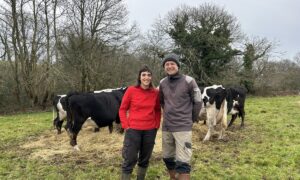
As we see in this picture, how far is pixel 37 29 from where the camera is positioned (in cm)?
2269

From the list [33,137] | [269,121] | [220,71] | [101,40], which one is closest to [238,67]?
[220,71]

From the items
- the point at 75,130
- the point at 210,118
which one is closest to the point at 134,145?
the point at 75,130

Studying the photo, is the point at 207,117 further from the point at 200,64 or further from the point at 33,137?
the point at 200,64

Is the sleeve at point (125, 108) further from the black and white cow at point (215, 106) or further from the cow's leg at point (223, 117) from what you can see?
the cow's leg at point (223, 117)

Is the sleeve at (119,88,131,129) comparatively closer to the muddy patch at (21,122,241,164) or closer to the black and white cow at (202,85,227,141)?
the muddy patch at (21,122,241,164)

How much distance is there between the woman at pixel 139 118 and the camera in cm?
530

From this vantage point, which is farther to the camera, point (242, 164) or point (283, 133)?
point (283, 133)

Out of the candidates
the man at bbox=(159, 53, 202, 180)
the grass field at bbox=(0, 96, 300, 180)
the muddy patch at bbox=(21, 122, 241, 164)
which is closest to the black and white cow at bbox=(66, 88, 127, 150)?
the muddy patch at bbox=(21, 122, 241, 164)

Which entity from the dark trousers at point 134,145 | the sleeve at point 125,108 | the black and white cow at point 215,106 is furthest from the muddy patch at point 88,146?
the sleeve at point 125,108

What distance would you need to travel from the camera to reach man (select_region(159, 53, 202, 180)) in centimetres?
511

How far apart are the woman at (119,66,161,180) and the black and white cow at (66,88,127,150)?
293 cm

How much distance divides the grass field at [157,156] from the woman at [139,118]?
0.99 meters

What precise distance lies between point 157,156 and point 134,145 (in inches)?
83.3

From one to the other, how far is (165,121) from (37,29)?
64.2 feet
